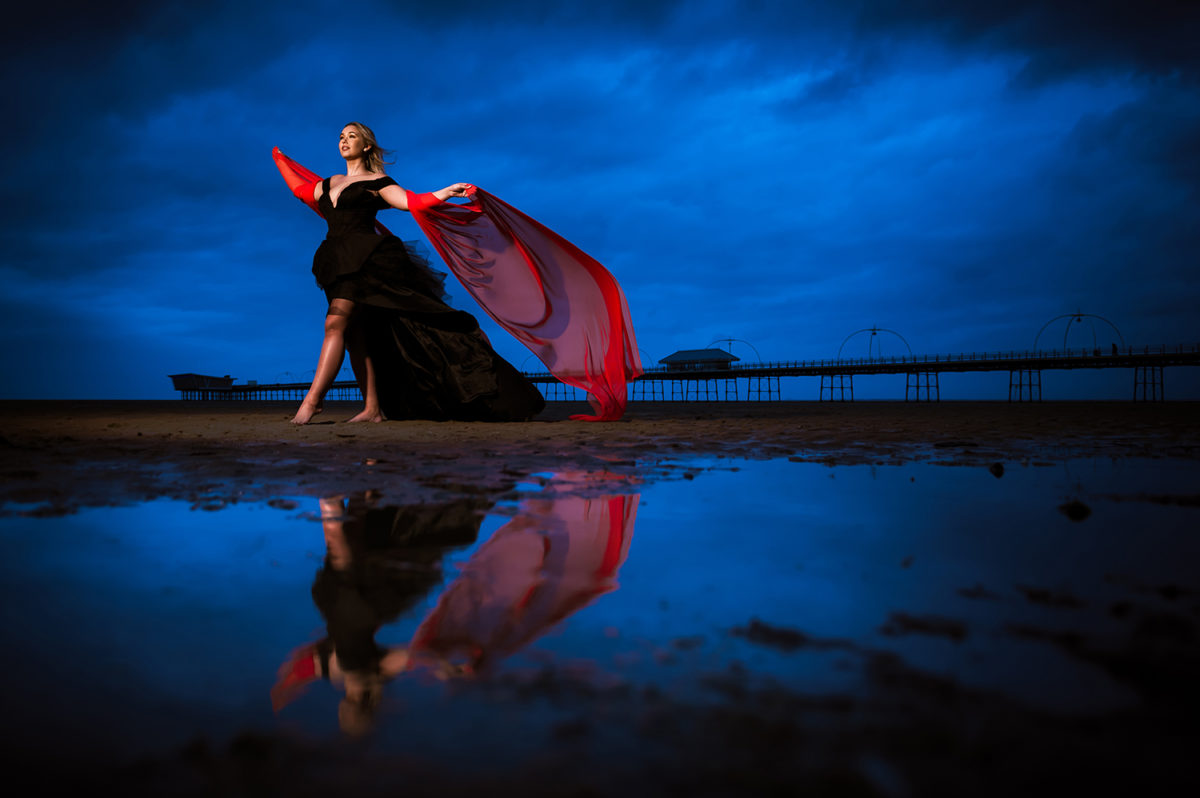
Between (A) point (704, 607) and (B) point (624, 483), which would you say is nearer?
(A) point (704, 607)

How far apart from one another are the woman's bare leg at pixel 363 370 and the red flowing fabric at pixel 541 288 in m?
1.44

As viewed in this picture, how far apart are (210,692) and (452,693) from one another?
333mm

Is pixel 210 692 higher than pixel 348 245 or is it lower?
lower

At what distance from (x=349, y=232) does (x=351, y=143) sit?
1.05 m

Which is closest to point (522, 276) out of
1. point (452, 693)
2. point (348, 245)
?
point (348, 245)

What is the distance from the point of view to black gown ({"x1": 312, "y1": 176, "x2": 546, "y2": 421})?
7.20 metres

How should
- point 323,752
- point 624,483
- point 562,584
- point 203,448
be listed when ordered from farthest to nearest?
point 203,448 → point 624,483 → point 562,584 → point 323,752

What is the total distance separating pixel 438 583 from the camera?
1398 millimetres

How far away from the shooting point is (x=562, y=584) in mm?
1402

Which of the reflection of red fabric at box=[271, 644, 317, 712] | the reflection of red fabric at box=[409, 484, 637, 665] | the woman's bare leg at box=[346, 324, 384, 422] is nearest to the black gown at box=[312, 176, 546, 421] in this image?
the woman's bare leg at box=[346, 324, 384, 422]

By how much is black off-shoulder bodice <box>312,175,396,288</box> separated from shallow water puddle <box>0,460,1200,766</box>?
526 centimetres

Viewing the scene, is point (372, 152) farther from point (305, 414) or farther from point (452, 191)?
point (305, 414)

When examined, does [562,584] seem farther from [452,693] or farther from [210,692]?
[210,692]

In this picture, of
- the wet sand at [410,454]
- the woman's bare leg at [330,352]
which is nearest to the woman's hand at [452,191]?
the woman's bare leg at [330,352]
